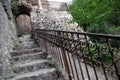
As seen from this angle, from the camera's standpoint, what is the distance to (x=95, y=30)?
15750mm

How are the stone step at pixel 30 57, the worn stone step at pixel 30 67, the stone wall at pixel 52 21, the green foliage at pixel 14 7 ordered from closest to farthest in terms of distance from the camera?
1. the worn stone step at pixel 30 67
2. the stone step at pixel 30 57
3. the stone wall at pixel 52 21
4. the green foliage at pixel 14 7

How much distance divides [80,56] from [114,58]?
Answer: 2.94ft

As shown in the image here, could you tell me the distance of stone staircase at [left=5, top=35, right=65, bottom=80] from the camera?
4.08m

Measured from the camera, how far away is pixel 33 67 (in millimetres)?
4586

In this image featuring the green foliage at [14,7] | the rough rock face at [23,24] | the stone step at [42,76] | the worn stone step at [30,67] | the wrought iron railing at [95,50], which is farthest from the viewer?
the rough rock face at [23,24]

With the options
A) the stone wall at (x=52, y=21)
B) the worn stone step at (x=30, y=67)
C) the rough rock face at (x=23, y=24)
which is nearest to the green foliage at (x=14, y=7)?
the stone wall at (x=52, y=21)

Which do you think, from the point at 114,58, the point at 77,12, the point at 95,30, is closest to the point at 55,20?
the point at 77,12

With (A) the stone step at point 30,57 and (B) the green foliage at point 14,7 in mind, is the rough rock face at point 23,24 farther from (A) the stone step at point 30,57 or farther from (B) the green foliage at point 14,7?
(A) the stone step at point 30,57

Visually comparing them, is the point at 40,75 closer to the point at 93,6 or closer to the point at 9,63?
the point at 9,63

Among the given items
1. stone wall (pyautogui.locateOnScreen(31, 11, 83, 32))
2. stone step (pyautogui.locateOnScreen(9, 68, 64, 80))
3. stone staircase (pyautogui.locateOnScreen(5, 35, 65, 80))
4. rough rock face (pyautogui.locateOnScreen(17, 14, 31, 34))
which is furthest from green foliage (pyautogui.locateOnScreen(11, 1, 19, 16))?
stone step (pyautogui.locateOnScreen(9, 68, 64, 80))

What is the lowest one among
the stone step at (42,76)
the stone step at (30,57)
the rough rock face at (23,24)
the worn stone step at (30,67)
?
the stone step at (42,76)

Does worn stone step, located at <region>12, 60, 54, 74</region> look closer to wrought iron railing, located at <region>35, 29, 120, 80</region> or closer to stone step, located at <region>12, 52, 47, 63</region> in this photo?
stone step, located at <region>12, 52, 47, 63</region>

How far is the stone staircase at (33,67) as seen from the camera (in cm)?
408

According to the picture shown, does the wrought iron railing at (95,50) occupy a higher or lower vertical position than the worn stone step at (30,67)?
higher
